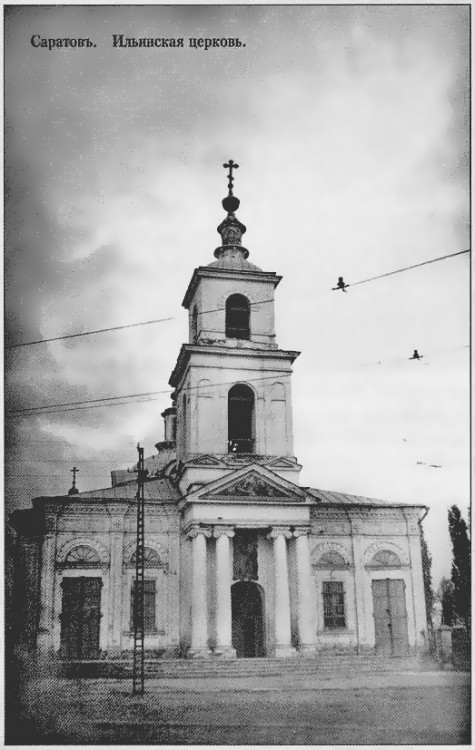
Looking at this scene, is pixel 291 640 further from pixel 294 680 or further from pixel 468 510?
pixel 468 510

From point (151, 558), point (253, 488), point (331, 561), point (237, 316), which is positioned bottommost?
point (331, 561)

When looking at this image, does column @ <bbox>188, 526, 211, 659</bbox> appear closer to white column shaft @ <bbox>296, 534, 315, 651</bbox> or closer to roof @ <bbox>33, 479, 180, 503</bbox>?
roof @ <bbox>33, 479, 180, 503</bbox>

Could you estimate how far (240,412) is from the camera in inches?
773

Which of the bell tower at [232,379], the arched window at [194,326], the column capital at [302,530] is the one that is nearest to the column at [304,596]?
the column capital at [302,530]

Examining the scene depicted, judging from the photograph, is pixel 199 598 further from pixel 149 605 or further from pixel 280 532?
pixel 280 532

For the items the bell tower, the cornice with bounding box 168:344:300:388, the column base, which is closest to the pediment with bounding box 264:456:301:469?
the bell tower

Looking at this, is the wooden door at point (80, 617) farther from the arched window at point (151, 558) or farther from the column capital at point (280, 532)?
the column capital at point (280, 532)

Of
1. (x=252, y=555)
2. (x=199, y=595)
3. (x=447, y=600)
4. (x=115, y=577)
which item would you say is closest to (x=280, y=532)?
(x=252, y=555)

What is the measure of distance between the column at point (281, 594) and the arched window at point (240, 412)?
273cm

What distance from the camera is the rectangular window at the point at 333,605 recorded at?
17875mm

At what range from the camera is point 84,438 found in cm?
1307

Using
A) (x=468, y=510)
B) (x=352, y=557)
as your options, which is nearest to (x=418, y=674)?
(x=468, y=510)

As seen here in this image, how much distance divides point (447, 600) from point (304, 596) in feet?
17.2

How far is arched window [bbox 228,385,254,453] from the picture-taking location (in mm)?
19469
